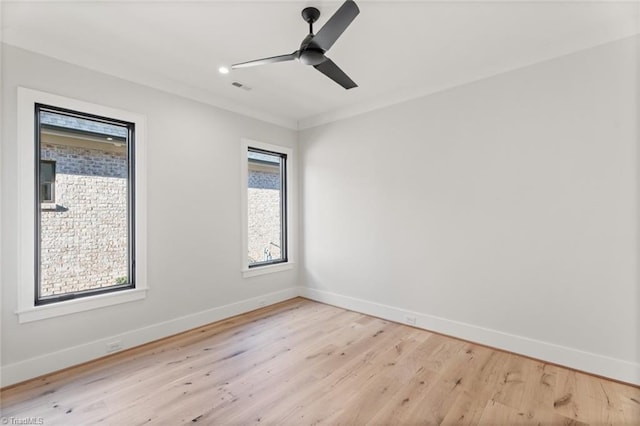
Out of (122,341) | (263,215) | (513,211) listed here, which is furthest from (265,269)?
(513,211)

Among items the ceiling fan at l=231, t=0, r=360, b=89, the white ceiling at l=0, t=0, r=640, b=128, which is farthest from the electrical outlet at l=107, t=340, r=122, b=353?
the ceiling fan at l=231, t=0, r=360, b=89

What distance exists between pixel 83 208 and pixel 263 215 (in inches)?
85.6

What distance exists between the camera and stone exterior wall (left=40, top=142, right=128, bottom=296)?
2.60m

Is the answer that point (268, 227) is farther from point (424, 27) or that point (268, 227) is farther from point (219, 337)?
point (424, 27)

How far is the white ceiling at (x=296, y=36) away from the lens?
2.16 m

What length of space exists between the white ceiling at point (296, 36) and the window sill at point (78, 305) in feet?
7.10

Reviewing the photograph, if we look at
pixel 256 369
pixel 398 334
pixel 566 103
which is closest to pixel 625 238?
pixel 566 103

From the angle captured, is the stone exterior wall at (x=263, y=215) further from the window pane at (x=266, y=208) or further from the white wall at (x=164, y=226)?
the white wall at (x=164, y=226)

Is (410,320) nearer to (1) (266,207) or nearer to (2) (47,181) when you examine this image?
(1) (266,207)

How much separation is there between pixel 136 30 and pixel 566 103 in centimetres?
373

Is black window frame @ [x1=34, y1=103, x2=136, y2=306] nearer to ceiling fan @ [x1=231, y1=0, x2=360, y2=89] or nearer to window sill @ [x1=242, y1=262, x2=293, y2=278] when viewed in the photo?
window sill @ [x1=242, y1=262, x2=293, y2=278]

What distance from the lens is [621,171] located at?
2363 mm

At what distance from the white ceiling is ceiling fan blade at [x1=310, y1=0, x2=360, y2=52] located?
0.30 metres

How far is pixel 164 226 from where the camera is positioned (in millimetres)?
3264
